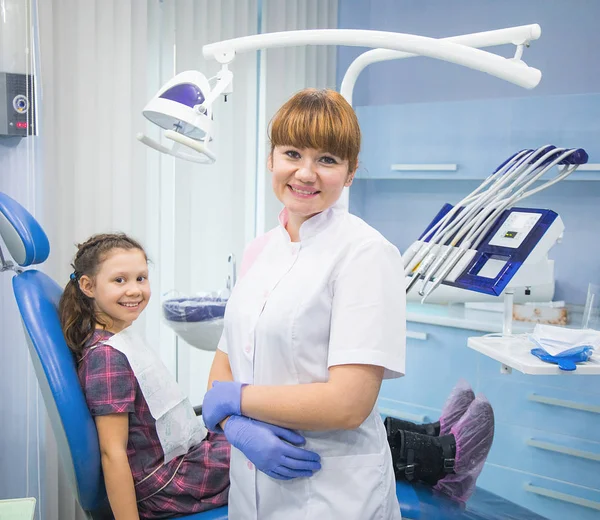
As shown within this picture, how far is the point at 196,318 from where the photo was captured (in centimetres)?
229

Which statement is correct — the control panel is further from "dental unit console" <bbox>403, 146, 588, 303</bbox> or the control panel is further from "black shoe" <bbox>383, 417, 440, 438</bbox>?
"black shoe" <bbox>383, 417, 440, 438</bbox>

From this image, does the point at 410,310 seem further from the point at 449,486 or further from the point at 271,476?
the point at 271,476

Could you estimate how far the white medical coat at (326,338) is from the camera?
3.59 feet

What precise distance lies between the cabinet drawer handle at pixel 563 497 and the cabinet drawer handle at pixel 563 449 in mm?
163

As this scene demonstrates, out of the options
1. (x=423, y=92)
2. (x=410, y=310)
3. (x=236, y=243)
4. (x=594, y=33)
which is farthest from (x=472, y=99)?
(x=236, y=243)

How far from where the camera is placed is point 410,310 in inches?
126

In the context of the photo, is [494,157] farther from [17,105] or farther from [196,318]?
[17,105]

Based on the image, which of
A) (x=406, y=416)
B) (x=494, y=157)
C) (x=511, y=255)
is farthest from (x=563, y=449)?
(x=494, y=157)

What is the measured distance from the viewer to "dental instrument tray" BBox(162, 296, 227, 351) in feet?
7.50

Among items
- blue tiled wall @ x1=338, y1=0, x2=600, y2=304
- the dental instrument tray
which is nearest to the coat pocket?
the dental instrument tray

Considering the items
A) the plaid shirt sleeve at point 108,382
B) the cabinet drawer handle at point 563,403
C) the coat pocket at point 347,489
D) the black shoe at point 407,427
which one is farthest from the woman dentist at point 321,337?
the cabinet drawer handle at point 563,403

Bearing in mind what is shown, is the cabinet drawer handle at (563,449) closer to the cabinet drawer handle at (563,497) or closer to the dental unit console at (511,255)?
the cabinet drawer handle at (563,497)

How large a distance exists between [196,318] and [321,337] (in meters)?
1.20

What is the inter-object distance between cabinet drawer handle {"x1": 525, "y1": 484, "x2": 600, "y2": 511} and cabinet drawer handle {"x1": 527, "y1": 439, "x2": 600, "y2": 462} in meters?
0.16
